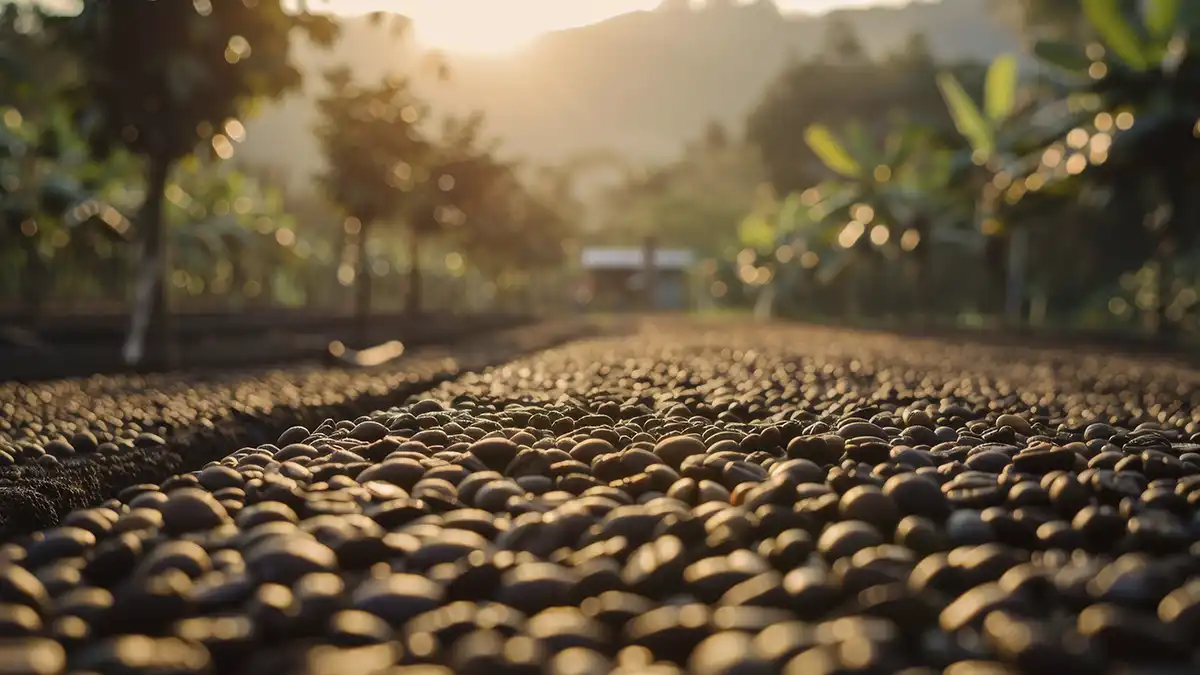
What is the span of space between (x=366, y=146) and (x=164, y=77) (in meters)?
5.24

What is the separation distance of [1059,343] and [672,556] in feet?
55.0

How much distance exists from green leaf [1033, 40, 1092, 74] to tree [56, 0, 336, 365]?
41.9ft

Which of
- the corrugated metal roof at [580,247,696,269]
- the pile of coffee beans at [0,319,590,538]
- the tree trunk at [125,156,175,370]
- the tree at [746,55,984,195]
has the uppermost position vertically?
the tree at [746,55,984,195]

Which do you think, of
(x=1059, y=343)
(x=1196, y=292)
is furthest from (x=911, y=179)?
(x=1059, y=343)

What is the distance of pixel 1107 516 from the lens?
2881 millimetres

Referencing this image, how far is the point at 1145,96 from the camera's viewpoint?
54.1 ft

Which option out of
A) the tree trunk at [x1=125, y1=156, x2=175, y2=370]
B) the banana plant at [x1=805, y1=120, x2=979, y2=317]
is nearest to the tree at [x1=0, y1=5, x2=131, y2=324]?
the tree trunk at [x1=125, y1=156, x2=175, y2=370]

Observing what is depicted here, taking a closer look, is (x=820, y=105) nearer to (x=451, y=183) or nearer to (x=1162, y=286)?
(x=451, y=183)

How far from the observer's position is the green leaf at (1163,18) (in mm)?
15422

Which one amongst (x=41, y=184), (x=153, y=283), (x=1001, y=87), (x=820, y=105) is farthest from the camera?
(x=820, y=105)

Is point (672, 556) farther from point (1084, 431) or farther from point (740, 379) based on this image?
point (740, 379)

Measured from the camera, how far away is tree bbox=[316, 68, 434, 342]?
14906mm

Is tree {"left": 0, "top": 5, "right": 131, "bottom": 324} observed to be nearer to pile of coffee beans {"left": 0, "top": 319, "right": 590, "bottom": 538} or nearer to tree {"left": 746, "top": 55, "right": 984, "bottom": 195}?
pile of coffee beans {"left": 0, "top": 319, "right": 590, "bottom": 538}

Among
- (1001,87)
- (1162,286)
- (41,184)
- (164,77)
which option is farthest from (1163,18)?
(41,184)
